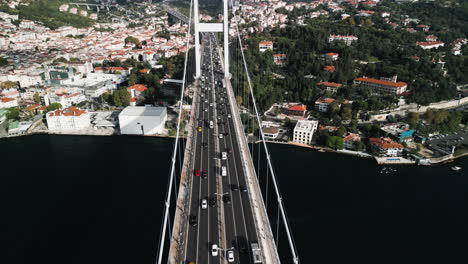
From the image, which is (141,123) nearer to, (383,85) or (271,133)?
(271,133)

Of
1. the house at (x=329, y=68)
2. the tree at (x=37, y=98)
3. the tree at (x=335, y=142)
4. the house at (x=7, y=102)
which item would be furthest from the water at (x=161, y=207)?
the house at (x=329, y=68)

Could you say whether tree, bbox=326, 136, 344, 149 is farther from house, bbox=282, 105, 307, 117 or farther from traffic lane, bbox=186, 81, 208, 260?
traffic lane, bbox=186, 81, 208, 260

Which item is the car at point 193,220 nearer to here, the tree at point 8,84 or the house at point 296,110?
the house at point 296,110

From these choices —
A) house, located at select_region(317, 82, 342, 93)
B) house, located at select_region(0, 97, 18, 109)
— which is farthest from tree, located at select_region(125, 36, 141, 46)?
house, located at select_region(317, 82, 342, 93)

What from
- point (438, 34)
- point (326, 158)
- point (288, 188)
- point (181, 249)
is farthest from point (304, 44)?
point (181, 249)

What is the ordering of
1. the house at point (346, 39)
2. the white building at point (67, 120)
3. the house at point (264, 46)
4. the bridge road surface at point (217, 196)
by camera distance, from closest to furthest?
the bridge road surface at point (217, 196) < the white building at point (67, 120) < the house at point (264, 46) < the house at point (346, 39)

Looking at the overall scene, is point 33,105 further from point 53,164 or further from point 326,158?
point 326,158

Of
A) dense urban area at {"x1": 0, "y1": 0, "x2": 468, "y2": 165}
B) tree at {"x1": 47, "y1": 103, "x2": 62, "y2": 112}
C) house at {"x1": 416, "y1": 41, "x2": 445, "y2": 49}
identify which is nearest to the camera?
dense urban area at {"x1": 0, "y1": 0, "x2": 468, "y2": 165}
